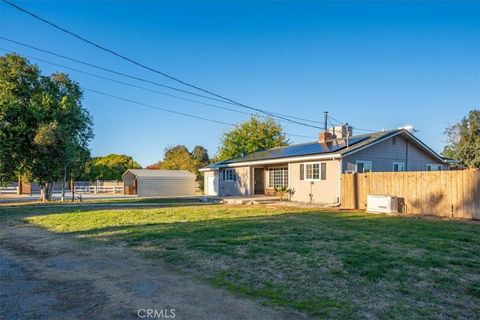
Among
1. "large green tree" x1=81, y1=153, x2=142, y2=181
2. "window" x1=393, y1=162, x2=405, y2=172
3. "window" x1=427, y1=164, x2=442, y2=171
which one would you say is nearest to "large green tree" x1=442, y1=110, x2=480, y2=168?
"window" x1=427, y1=164, x2=442, y2=171

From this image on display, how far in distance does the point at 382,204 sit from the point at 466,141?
1130 inches

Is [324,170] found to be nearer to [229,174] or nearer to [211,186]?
[229,174]

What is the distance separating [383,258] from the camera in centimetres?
630

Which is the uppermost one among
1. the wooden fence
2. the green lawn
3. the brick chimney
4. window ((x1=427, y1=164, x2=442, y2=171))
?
the brick chimney

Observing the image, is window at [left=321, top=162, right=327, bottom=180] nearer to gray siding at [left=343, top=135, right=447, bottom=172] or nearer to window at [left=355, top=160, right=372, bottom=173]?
gray siding at [left=343, top=135, right=447, bottom=172]

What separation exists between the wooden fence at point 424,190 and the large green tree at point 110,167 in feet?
119

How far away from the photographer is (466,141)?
37.3 m

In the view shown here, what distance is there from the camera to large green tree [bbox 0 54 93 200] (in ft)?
64.3

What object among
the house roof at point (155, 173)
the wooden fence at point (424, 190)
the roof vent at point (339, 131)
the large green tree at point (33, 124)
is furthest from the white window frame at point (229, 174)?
the wooden fence at point (424, 190)

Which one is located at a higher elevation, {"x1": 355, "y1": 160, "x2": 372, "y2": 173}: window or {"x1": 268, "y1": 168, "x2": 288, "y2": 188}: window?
{"x1": 355, "y1": 160, "x2": 372, "y2": 173}: window

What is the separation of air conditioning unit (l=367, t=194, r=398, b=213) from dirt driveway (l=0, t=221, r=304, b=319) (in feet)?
37.1

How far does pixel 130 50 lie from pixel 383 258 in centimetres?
1445

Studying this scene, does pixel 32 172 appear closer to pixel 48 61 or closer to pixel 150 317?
pixel 48 61

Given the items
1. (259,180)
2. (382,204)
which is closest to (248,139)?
(259,180)
